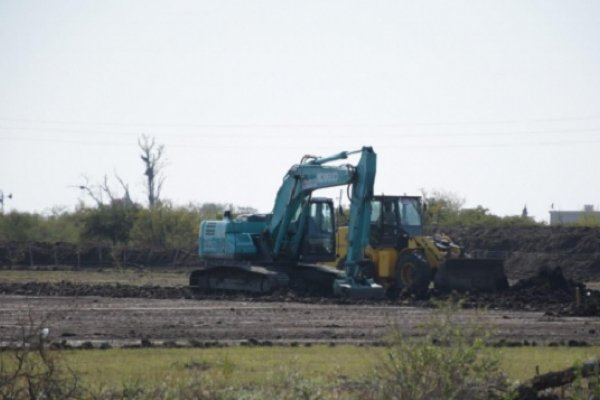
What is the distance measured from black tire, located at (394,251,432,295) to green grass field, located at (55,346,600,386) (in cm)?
1534

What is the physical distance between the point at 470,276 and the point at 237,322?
41.2 feet

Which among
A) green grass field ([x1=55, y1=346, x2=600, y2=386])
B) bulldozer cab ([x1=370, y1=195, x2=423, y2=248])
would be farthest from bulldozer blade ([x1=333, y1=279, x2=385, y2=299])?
green grass field ([x1=55, y1=346, x2=600, y2=386])

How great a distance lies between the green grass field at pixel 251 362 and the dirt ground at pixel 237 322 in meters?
0.75

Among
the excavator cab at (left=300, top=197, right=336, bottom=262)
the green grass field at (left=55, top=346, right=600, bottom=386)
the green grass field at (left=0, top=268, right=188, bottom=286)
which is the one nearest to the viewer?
the green grass field at (left=55, top=346, right=600, bottom=386)

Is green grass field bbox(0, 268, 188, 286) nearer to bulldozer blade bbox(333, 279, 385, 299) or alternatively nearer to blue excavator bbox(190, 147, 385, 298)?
blue excavator bbox(190, 147, 385, 298)

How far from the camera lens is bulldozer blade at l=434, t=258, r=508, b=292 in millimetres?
36250

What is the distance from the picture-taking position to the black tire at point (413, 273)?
3628 cm

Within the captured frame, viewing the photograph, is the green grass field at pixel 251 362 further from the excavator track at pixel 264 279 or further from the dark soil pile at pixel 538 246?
the dark soil pile at pixel 538 246

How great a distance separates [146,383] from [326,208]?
24.9 metres

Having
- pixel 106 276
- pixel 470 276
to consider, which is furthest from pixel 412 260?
pixel 106 276

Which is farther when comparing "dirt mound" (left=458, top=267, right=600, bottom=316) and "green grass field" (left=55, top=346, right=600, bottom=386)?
"dirt mound" (left=458, top=267, right=600, bottom=316)

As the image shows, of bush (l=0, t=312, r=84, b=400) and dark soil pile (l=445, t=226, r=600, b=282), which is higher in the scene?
dark soil pile (l=445, t=226, r=600, b=282)

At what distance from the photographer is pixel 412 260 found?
36875 millimetres

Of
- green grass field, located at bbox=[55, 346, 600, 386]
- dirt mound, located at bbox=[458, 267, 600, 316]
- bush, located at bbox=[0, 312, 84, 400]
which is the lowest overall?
green grass field, located at bbox=[55, 346, 600, 386]
